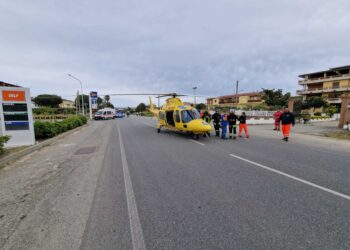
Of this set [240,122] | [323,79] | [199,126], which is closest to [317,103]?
[323,79]

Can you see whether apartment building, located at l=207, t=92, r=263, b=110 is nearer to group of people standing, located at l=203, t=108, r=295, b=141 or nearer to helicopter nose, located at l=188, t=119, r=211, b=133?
group of people standing, located at l=203, t=108, r=295, b=141

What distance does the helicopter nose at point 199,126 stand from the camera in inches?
346

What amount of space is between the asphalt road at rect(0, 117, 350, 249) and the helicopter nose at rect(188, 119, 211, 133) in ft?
11.8

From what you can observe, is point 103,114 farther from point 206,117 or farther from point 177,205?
point 177,205

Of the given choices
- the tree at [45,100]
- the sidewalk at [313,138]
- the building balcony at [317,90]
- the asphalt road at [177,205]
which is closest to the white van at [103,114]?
the sidewalk at [313,138]

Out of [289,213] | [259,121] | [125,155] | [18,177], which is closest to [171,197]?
[289,213]

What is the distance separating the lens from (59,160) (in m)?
5.89

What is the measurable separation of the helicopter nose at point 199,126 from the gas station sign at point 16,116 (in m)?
8.25

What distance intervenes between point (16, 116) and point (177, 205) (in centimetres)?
947

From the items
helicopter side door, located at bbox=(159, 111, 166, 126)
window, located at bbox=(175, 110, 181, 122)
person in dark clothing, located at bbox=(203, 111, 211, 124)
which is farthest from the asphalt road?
helicopter side door, located at bbox=(159, 111, 166, 126)

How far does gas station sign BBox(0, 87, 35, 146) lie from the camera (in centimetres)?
767

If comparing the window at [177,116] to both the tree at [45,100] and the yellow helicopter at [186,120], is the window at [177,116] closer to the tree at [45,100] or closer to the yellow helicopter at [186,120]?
the yellow helicopter at [186,120]

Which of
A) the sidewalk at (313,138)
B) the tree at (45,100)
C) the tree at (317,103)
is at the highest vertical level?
the tree at (45,100)

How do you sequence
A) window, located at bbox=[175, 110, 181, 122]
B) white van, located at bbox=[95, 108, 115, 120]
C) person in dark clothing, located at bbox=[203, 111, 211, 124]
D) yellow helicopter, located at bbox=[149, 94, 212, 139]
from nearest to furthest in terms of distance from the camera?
yellow helicopter, located at bbox=[149, 94, 212, 139] → window, located at bbox=[175, 110, 181, 122] → person in dark clothing, located at bbox=[203, 111, 211, 124] → white van, located at bbox=[95, 108, 115, 120]
